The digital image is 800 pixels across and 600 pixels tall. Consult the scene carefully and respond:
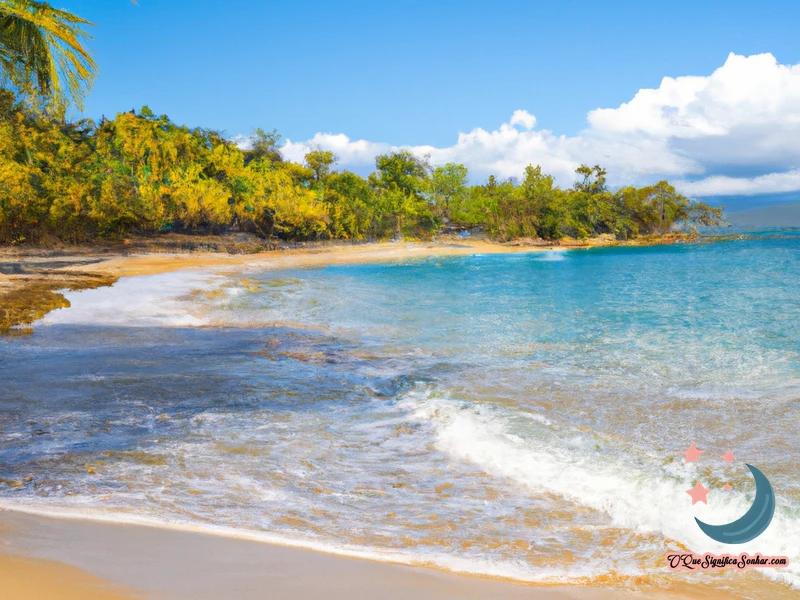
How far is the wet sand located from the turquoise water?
18 centimetres

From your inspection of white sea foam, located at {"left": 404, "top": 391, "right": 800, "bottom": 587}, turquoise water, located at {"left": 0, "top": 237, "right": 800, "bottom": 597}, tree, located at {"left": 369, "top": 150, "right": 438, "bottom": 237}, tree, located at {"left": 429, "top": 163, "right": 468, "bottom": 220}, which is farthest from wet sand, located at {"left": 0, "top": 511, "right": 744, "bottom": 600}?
tree, located at {"left": 429, "top": 163, "right": 468, "bottom": 220}

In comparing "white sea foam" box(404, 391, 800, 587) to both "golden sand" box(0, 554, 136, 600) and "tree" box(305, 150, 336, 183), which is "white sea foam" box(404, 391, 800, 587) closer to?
"golden sand" box(0, 554, 136, 600)

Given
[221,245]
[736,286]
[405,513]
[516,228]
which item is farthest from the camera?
[516,228]

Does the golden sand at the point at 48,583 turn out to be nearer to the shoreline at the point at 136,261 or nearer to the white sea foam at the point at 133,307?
the shoreline at the point at 136,261

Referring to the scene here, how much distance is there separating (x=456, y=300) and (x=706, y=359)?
31.1 feet

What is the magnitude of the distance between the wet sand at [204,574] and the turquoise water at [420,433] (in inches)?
6.9

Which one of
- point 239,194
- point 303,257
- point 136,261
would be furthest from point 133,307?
point 239,194

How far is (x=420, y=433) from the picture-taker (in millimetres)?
5641

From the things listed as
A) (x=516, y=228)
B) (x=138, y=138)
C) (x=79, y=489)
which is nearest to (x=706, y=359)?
(x=79, y=489)

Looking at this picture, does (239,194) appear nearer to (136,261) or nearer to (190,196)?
(190,196)

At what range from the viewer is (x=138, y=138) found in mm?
41500

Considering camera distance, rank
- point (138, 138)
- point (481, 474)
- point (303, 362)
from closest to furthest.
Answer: point (481, 474), point (303, 362), point (138, 138)

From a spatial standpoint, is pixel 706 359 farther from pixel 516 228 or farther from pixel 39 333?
pixel 516 228

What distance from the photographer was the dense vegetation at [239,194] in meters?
33.6
